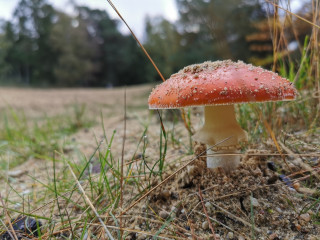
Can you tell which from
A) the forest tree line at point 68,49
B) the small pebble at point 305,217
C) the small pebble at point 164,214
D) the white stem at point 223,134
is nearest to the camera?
the small pebble at point 305,217

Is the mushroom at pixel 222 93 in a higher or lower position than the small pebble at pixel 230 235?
higher

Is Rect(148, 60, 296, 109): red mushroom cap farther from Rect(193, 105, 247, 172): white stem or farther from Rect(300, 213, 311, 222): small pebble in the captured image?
Rect(300, 213, 311, 222): small pebble

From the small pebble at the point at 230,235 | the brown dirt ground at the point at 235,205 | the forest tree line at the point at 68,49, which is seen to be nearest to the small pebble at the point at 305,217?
the brown dirt ground at the point at 235,205

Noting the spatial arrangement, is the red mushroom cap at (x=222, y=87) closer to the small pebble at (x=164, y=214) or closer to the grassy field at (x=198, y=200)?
the grassy field at (x=198, y=200)

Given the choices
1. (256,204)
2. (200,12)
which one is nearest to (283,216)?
Answer: (256,204)

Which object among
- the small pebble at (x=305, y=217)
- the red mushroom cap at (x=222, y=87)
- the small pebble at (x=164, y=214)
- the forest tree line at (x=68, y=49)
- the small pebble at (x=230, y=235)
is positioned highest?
the forest tree line at (x=68, y=49)

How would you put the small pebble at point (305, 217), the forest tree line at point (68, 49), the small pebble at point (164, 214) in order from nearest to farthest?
the small pebble at point (305, 217) → the small pebble at point (164, 214) → the forest tree line at point (68, 49)

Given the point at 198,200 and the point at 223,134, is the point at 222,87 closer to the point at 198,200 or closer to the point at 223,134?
the point at 223,134

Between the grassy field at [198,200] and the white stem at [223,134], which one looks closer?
the grassy field at [198,200]
